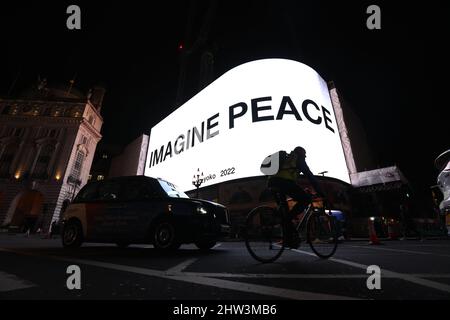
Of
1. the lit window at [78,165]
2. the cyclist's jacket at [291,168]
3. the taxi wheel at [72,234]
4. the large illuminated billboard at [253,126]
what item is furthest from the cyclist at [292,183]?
the lit window at [78,165]

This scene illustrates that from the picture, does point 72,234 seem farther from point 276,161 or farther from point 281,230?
point 276,161

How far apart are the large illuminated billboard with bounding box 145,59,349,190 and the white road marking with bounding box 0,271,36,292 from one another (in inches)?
931

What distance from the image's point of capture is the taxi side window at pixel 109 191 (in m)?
6.79

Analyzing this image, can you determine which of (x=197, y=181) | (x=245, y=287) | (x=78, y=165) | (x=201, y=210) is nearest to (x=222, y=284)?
(x=245, y=287)

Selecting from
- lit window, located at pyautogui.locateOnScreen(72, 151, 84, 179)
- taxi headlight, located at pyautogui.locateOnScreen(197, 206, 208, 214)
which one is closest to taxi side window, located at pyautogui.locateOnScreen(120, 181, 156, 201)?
taxi headlight, located at pyautogui.locateOnScreen(197, 206, 208, 214)

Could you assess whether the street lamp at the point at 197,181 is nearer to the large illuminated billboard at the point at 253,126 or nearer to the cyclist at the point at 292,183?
the large illuminated billboard at the point at 253,126

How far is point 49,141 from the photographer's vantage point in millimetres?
43469

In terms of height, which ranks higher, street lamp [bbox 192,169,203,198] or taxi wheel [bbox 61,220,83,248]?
street lamp [bbox 192,169,203,198]

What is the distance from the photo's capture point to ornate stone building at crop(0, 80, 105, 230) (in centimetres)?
3981

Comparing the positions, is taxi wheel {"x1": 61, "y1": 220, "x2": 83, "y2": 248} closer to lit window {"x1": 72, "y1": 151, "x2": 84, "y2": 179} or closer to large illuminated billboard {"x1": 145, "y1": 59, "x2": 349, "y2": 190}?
large illuminated billboard {"x1": 145, "y1": 59, "x2": 349, "y2": 190}

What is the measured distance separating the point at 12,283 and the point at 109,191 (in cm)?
475

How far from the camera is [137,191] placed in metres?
6.62

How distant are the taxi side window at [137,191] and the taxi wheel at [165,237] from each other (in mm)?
787

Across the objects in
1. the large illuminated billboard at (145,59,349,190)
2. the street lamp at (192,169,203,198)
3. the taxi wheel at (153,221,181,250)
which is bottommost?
the taxi wheel at (153,221,181,250)
